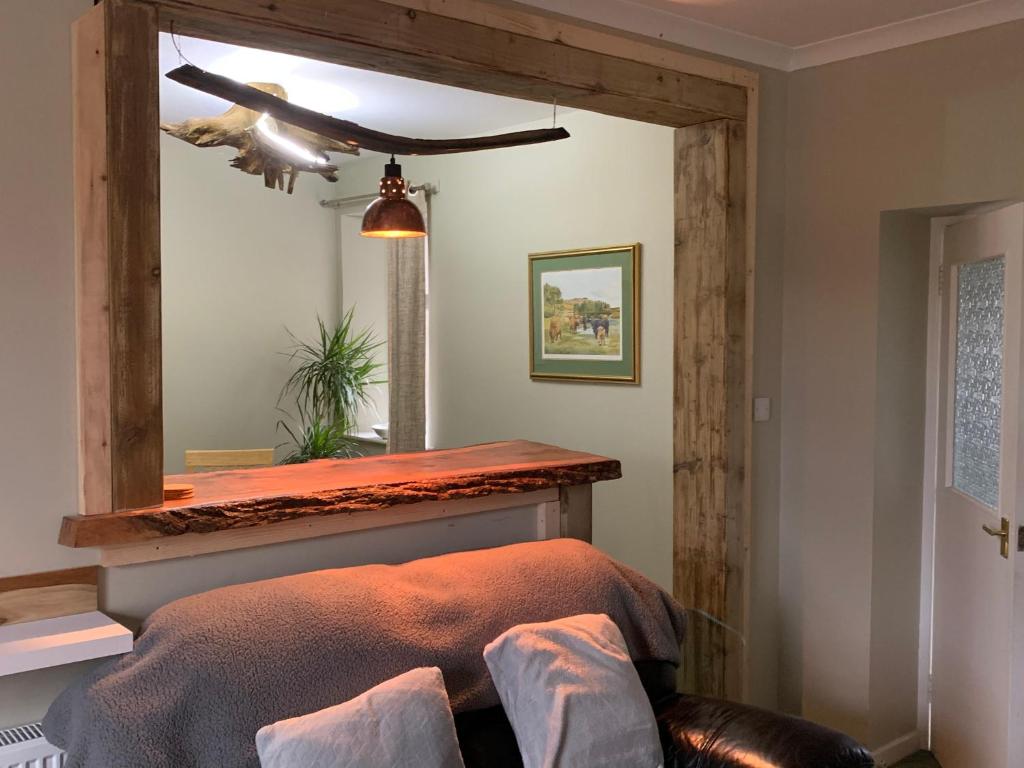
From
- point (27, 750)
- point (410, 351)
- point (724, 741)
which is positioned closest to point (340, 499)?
point (27, 750)

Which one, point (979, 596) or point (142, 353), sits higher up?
point (142, 353)

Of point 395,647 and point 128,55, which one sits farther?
point 395,647

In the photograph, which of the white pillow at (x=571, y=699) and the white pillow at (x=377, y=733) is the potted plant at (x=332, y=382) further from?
the white pillow at (x=377, y=733)

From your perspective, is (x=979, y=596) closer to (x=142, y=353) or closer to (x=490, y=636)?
(x=490, y=636)

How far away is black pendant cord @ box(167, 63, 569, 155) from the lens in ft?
6.80

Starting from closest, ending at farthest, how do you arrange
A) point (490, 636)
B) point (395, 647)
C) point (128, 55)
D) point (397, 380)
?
1. point (128, 55)
2. point (395, 647)
3. point (490, 636)
4. point (397, 380)

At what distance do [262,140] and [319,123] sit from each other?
4.33 feet

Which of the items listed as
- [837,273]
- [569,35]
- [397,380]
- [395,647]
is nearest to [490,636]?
[395,647]

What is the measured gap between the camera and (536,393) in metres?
4.77

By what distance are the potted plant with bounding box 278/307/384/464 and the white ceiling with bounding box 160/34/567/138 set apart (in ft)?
4.76

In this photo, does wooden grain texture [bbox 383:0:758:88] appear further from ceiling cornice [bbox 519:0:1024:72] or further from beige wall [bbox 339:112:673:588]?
beige wall [bbox 339:112:673:588]

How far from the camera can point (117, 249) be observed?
2.12 meters

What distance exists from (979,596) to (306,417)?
400 cm

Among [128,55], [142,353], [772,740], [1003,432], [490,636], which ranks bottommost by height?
[772,740]
